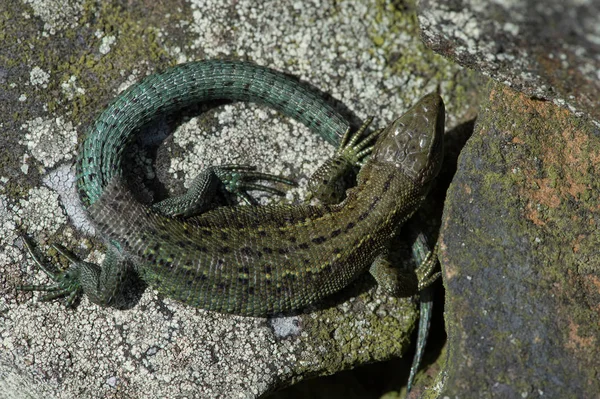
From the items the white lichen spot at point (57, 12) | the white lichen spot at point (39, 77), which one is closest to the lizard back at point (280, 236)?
the white lichen spot at point (39, 77)

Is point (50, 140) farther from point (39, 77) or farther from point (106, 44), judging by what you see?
point (106, 44)

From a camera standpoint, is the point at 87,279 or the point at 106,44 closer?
the point at 87,279

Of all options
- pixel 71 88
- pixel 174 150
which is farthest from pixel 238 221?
pixel 71 88

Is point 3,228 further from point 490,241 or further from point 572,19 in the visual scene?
point 572,19

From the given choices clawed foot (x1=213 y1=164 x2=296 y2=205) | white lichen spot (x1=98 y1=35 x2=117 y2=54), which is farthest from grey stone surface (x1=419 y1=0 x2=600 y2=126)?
white lichen spot (x1=98 y1=35 x2=117 y2=54)

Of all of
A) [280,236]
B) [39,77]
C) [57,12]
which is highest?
[57,12]

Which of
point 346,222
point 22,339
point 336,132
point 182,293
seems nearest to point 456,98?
point 336,132

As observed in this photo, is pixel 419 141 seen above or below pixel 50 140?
below
